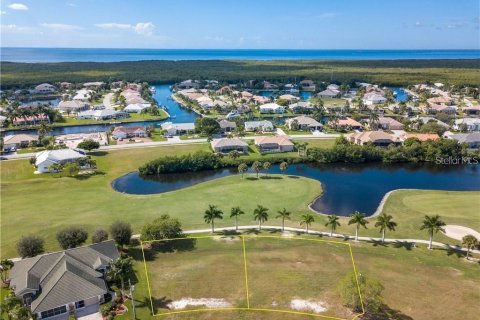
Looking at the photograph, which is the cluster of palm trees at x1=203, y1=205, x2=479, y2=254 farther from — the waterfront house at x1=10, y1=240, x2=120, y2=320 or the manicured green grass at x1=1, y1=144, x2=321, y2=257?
the waterfront house at x1=10, y1=240, x2=120, y2=320

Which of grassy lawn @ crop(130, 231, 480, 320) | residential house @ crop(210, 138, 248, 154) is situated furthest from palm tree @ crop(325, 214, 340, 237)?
residential house @ crop(210, 138, 248, 154)

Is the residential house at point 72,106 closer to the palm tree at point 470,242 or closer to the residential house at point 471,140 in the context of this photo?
the residential house at point 471,140

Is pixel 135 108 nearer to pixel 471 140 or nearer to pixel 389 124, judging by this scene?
pixel 389 124

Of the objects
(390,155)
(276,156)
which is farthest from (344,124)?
(276,156)

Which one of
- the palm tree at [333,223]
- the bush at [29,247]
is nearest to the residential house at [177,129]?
the bush at [29,247]

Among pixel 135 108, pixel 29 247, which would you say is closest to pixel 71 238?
pixel 29 247

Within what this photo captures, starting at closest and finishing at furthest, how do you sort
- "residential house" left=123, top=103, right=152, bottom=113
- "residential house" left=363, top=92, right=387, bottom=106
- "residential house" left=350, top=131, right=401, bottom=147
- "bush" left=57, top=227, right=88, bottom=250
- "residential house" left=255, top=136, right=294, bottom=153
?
"bush" left=57, top=227, right=88, bottom=250
"residential house" left=255, top=136, right=294, bottom=153
"residential house" left=350, top=131, right=401, bottom=147
"residential house" left=123, top=103, right=152, bottom=113
"residential house" left=363, top=92, right=387, bottom=106

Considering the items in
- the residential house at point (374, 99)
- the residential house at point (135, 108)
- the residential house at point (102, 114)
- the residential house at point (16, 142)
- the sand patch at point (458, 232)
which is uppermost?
the residential house at point (374, 99)

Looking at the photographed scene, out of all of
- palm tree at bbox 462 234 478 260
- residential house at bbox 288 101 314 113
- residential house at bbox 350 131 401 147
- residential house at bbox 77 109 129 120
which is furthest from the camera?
residential house at bbox 288 101 314 113
